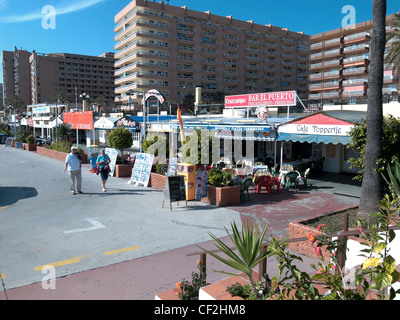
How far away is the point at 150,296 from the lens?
198 inches

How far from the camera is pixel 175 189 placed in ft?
32.7

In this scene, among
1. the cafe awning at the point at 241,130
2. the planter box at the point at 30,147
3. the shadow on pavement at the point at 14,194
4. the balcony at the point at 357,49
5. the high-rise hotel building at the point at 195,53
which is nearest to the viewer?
the shadow on pavement at the point at 14,194

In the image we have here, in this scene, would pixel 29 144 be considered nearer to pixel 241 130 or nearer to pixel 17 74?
pixel 241 130

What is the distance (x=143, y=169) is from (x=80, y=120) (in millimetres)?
14253

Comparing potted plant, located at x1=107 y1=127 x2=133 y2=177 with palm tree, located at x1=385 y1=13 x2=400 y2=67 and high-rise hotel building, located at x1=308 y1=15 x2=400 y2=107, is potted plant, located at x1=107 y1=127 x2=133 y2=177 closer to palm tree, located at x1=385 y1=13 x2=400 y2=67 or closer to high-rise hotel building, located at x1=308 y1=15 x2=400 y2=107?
palm tree, located at x1=385 y1=13 x2=400 y2=67

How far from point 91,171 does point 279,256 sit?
1535 centimetres

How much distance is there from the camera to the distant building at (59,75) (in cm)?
11706

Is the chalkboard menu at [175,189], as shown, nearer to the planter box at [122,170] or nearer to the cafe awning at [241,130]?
the cafe awning at [241,130]

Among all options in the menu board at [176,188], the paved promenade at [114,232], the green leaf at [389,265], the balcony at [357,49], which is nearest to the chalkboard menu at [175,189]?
the menu board at [176,188]

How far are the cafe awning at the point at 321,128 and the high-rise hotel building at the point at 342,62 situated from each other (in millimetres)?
49029

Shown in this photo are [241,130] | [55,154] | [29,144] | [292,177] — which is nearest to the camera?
[292,177]

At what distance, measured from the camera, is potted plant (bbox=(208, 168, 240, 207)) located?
10484 mm

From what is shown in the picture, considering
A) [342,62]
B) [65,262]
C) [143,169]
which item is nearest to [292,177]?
[143,169]

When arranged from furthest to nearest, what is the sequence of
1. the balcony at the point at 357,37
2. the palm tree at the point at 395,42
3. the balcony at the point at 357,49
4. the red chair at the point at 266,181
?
the balcony at the point at 357,49 → the balcony at the point at 357,37 → the palm tree at the point at 395,42 → the red chair at the point at 266,181
